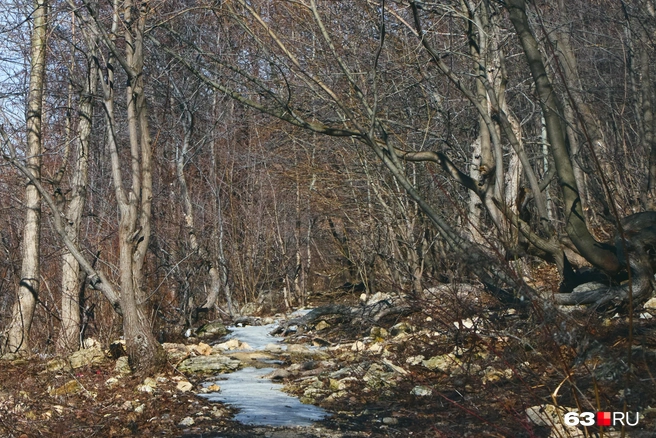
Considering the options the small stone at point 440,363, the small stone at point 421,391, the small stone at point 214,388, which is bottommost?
the small stone at point 421,391

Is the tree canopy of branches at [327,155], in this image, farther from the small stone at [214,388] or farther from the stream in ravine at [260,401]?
the stream in ravine at [260,401]

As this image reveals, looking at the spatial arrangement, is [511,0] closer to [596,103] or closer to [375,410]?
[375,410]

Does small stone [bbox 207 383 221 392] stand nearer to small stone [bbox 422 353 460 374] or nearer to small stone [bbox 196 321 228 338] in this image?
small stone [bbox 422 353 460 374]

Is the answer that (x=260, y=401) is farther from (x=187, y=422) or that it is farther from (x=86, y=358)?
(x=86, y=358)

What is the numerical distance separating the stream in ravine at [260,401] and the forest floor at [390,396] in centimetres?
15

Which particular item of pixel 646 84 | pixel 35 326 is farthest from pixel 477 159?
pixel 35 326

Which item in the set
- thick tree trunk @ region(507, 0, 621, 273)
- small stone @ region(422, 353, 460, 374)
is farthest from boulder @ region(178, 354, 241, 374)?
thick tree trunk @ region(507, 0, 621, 273)

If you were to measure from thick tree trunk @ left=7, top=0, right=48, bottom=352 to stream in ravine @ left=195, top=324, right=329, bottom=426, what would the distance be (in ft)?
8.98

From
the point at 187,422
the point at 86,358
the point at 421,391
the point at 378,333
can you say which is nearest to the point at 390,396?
the point at 421,391

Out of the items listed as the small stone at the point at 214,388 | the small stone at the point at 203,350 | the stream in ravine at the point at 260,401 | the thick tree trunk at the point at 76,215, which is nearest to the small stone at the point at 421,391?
the stream in ravine at the point at 260,401

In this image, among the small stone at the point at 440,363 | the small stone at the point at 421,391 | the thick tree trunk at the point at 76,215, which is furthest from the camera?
the thick tree trunk at the point at 76,215

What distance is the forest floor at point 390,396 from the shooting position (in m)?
4.71

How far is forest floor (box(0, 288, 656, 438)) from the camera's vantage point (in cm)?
471

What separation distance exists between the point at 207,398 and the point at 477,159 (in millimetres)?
4675
